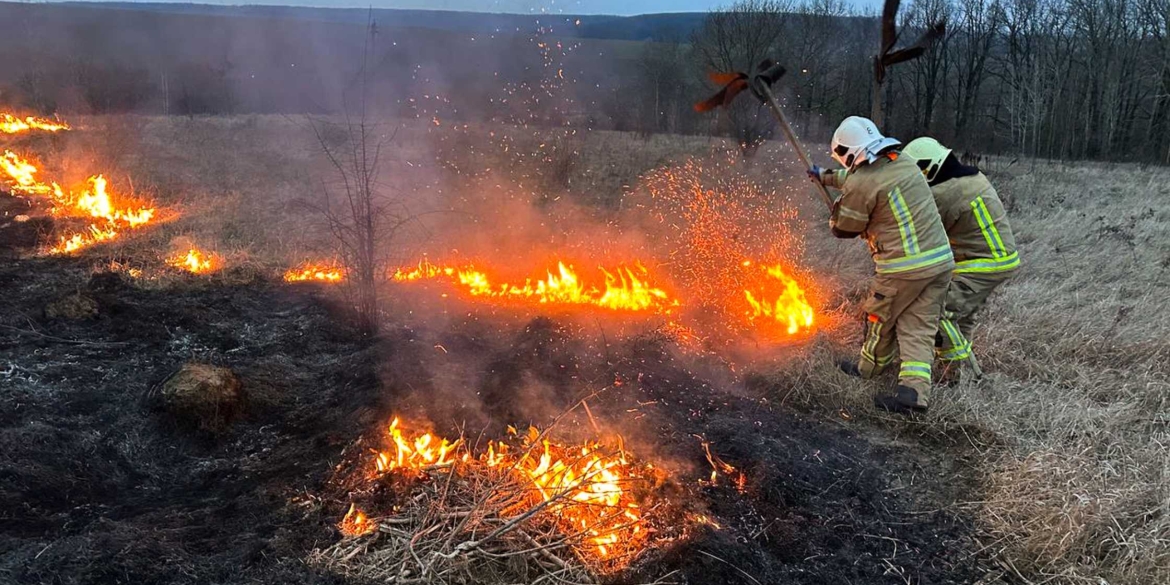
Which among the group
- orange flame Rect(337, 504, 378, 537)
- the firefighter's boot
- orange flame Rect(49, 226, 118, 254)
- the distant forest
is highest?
the distant forest

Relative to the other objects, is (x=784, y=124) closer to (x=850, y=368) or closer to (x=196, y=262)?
(x=850, y=368)

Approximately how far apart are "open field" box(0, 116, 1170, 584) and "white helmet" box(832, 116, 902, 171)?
5.17 feet

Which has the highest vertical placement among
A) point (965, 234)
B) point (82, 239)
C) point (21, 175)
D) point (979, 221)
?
point (21, 175)

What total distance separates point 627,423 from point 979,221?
3.13 metres

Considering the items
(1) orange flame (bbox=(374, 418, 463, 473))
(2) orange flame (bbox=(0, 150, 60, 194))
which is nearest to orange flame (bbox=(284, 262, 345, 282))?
(1) orange flame (bbox=(374, 418, 463, 473))

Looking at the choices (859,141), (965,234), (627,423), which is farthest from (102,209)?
(965,234)

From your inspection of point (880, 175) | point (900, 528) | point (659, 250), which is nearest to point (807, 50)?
point (659, 250)

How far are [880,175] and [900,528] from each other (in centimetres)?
234

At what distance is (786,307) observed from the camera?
20.9 feet

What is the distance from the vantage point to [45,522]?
344 centimetres

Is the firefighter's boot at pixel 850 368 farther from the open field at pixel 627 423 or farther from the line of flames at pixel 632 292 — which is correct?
the line of flames at pixel 632 292

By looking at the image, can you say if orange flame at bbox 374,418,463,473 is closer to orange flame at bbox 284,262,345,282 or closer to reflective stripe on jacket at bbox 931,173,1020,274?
reflective stripe on jacket at bbox 931,173,1020,274

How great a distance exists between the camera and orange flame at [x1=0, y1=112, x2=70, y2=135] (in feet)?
52.9

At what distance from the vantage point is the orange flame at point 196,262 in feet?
26.9
